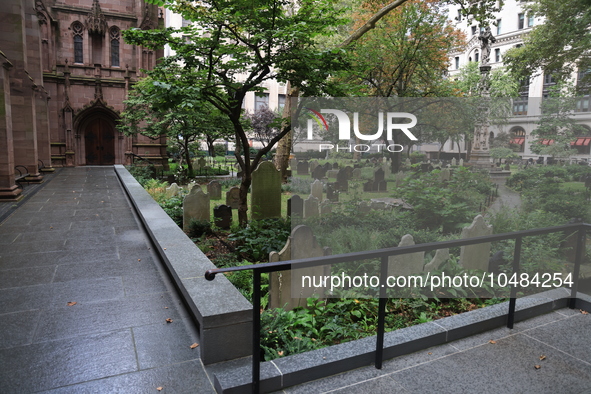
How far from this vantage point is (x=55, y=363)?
3121mm

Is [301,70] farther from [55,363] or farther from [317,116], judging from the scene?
[55,363]

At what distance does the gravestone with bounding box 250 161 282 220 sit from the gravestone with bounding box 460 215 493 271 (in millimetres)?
5949

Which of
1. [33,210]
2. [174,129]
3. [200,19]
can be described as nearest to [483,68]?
[200,19]

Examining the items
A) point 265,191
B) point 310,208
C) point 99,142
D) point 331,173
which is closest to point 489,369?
point 310,208

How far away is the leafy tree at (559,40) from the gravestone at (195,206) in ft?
42.6

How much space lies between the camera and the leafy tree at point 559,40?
515 inches

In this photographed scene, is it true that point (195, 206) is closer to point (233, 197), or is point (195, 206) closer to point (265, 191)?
point (265, 191)

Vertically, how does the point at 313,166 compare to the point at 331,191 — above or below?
above

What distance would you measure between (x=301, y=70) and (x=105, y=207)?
6.64m

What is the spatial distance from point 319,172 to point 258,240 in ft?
26.7

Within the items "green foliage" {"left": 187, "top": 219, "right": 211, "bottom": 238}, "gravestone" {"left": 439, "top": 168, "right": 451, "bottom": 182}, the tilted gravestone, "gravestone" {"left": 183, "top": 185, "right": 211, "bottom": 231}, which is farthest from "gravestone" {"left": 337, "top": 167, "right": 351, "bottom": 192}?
the tilted gravestone

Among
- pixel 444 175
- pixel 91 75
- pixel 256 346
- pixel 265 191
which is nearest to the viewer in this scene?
pixel 256 346

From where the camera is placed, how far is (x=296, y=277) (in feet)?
16.0

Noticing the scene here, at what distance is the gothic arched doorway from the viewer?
26.8 metres
